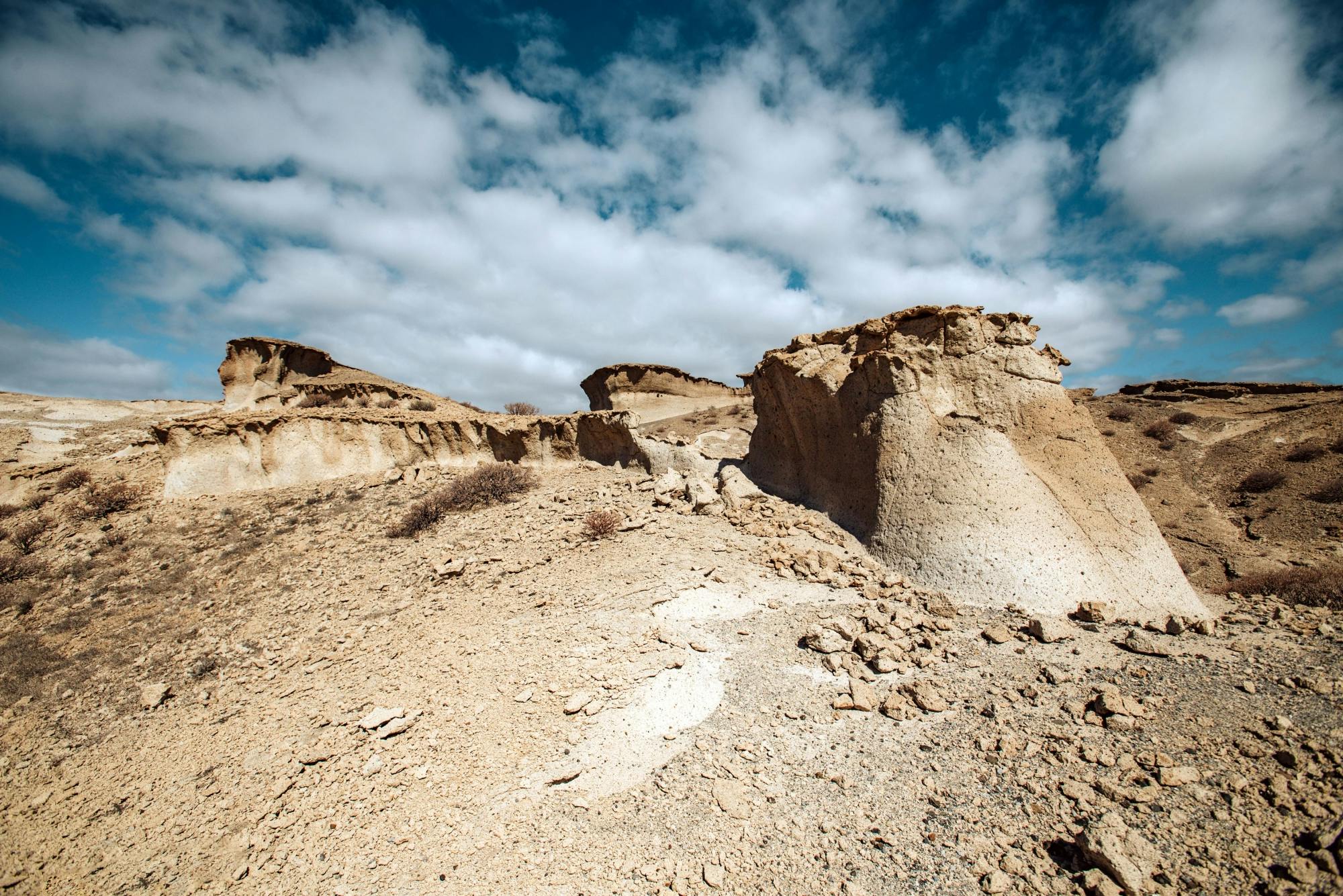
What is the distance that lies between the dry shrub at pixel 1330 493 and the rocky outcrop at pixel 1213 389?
8.46 metres

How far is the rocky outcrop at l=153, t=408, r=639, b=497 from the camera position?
1014 cm

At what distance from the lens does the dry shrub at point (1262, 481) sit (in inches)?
408

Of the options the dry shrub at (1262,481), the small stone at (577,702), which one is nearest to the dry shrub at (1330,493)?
the dry shrub at (1262,481)

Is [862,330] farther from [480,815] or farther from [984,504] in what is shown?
[480,815]

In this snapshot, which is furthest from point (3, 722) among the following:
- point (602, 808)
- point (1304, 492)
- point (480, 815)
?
point (1304, 492)

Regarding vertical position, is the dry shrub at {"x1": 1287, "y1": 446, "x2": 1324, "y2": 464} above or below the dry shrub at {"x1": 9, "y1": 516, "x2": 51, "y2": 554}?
above

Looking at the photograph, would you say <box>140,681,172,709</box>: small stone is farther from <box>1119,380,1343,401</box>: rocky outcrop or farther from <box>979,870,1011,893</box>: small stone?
<box>1119,380,1343,401</box>: rocky outcrop

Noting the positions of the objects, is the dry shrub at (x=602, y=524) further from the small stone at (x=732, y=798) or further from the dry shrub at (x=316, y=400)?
the dry shrub at (x=316, y=400)

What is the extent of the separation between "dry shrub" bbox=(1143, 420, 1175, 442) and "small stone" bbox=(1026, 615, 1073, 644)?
1292cm

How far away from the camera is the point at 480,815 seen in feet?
11.2

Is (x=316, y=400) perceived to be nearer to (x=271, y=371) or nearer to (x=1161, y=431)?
(x=271, y=371)

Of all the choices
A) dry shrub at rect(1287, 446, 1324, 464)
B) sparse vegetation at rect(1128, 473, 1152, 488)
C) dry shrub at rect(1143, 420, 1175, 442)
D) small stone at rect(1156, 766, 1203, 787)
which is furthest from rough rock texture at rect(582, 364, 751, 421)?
small stone at rect(1156, 766, 1203, 787)

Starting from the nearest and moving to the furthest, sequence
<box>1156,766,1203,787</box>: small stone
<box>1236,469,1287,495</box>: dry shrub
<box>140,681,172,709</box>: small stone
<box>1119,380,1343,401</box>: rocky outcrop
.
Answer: <box>1156,766,1203,787</box>: small stone < <box>140,681,172,709</box>: small stone < <box>1236,469,1287,495</box>: dry shrub < <box>1119,380,1343,401</box>: rocky outcrop

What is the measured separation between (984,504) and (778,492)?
3.61 m
